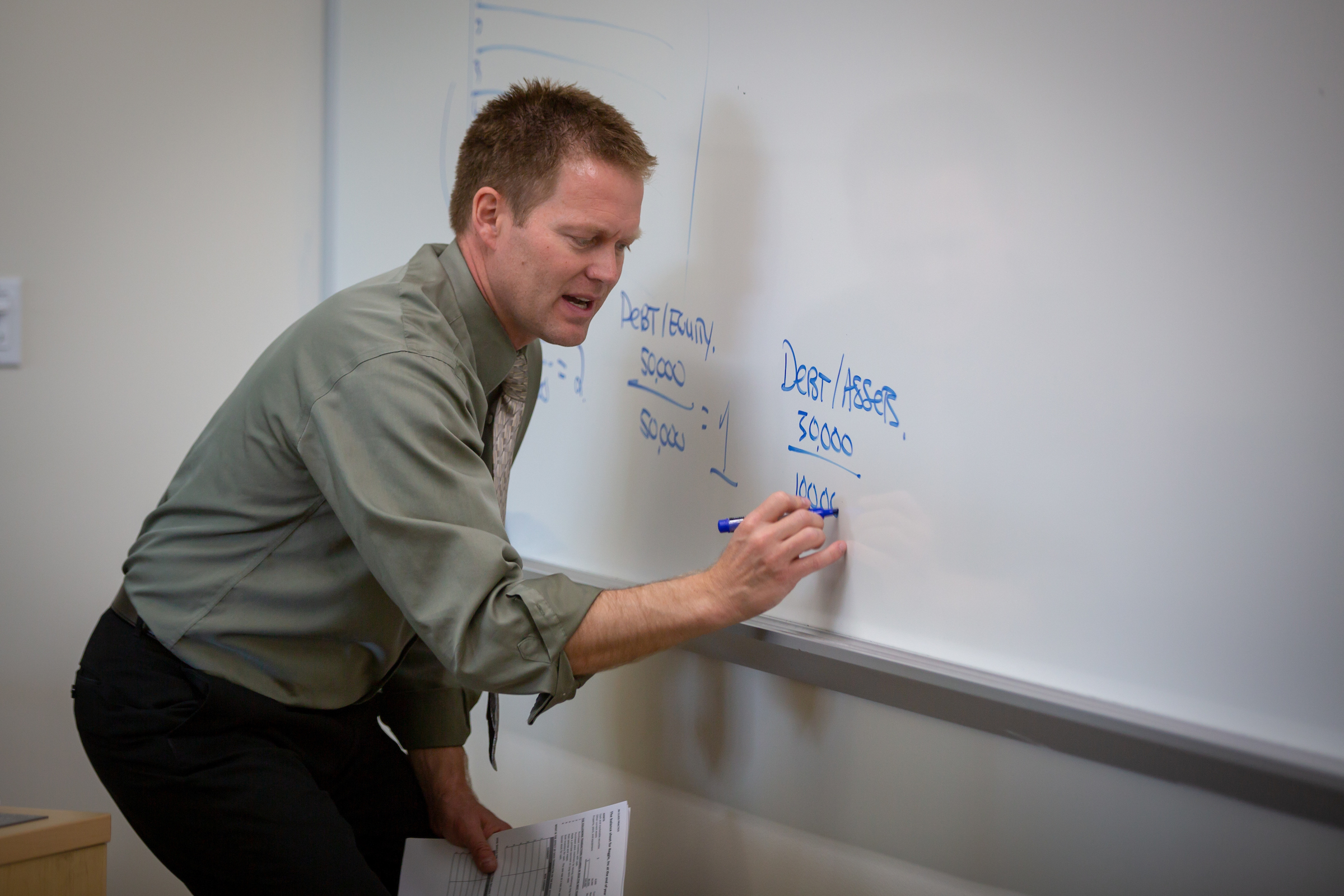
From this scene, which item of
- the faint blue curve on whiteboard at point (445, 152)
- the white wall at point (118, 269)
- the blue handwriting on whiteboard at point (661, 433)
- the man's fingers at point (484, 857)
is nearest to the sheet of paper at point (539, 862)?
the man's fingers at point (484, 857)

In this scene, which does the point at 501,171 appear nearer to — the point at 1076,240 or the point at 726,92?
the point at 726,92

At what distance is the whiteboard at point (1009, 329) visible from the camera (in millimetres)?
796

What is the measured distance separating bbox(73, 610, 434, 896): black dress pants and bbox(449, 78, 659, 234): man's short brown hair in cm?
60

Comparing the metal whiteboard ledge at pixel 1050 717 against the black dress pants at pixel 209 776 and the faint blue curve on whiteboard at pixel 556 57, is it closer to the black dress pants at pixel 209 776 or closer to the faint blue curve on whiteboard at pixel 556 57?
the black dress pants at pixel 209 776

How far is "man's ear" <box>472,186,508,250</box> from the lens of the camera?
3.39ft

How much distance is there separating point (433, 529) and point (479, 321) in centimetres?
31

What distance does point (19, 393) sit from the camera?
148cm

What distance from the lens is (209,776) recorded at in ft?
3.15

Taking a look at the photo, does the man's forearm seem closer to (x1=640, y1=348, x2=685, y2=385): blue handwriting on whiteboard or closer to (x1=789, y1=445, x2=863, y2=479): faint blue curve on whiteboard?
(x1=789, y1=445, x2=863, y2=479): faint blue curve on whiteboard

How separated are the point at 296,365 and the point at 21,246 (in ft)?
2.84

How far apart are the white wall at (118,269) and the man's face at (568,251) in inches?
33.1

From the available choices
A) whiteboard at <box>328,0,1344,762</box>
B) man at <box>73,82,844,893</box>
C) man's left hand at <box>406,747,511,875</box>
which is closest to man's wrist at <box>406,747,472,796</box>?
man's left hand at <box>406,747,511,875</box>

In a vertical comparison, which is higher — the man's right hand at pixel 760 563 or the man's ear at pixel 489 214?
the man's ear at pixel 489 214

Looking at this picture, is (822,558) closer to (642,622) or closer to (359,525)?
(642,622)
